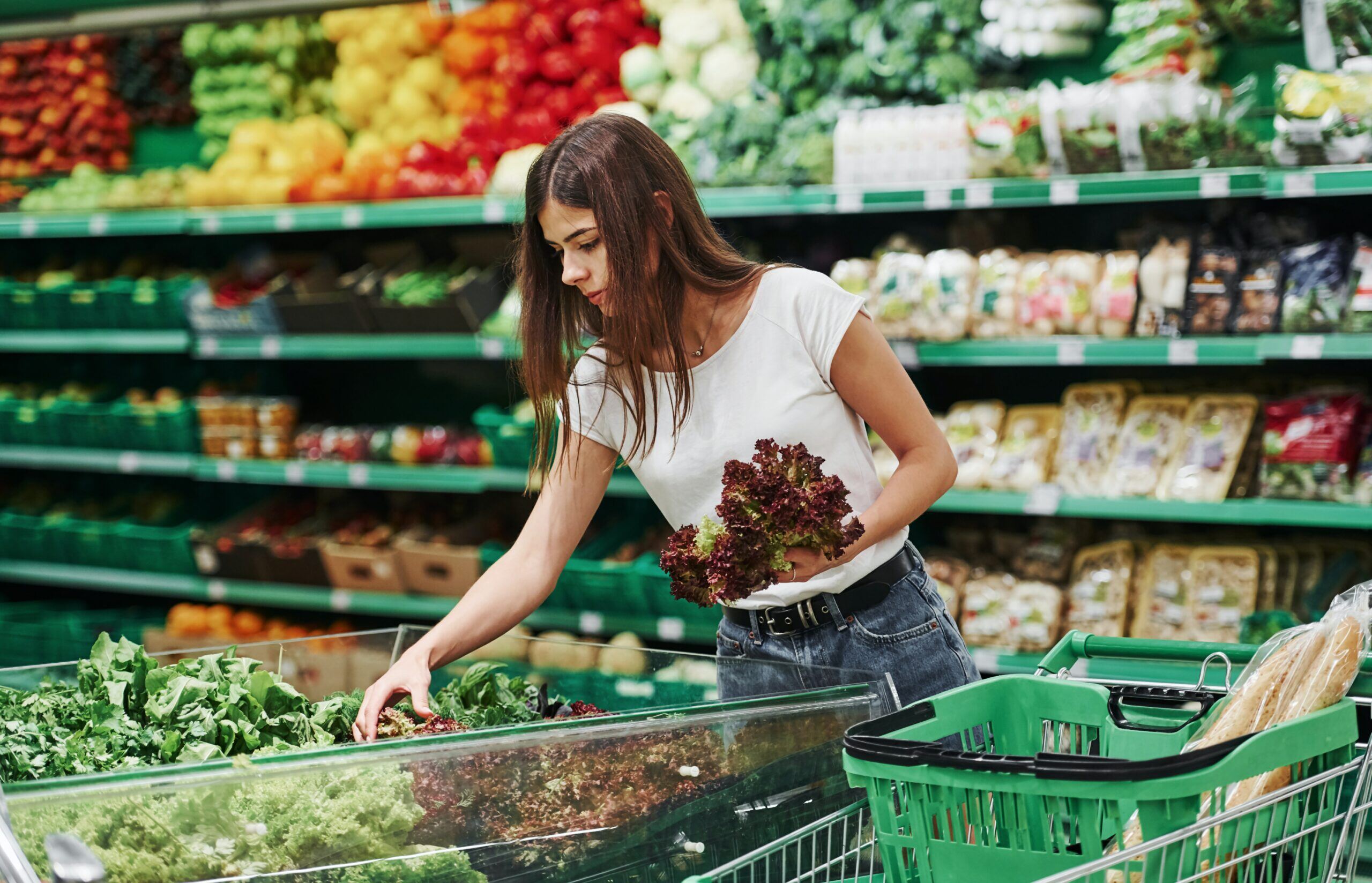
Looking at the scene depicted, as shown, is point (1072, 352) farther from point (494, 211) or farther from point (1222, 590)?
point (494, 211)

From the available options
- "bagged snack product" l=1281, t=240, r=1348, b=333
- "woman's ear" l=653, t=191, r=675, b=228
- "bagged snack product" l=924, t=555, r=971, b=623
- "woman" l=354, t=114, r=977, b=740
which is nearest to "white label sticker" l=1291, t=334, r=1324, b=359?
"bagged snack product" l=1281, t=240, r=1348, b=333

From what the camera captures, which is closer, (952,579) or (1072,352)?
(1072,352)

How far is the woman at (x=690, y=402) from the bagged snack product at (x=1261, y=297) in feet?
5.11

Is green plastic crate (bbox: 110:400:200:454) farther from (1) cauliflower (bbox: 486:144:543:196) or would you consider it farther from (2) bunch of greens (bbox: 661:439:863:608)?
(2) bunch of greens (bbox: 661:439:863:608)

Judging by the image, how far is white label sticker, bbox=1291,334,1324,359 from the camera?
286 cm

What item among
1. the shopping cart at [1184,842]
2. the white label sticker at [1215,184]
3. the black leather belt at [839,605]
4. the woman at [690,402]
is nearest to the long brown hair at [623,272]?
the woman at [690,402]

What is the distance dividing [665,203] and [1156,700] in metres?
0.86

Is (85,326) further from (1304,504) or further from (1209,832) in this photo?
(1209,832)

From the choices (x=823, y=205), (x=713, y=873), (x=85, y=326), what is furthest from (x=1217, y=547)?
(x=85, y=326)

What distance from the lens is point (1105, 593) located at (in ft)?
11.0

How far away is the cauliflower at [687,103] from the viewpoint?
3.80m

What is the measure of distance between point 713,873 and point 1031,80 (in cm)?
314

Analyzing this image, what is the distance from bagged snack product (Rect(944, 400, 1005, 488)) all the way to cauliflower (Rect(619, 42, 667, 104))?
55.4 inches

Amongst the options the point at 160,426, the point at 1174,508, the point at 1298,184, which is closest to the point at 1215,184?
the point at 1298,184
